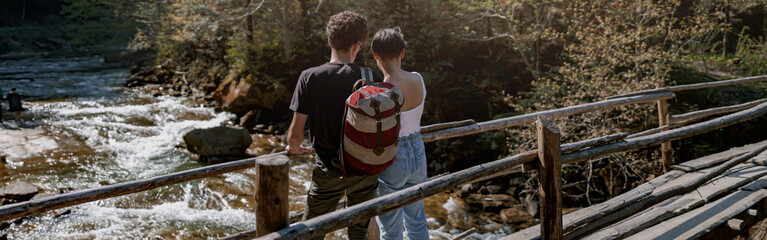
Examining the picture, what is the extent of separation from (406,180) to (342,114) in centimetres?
55

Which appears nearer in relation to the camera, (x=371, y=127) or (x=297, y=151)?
(x=371, y=127)

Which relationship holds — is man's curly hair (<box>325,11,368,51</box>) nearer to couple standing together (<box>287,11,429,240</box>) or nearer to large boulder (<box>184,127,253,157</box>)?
couple standing together (<box>287,11,429,240</box>)

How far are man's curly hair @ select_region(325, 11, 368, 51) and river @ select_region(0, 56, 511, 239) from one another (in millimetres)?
5248

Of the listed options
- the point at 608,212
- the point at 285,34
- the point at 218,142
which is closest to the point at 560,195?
the point at 608,212

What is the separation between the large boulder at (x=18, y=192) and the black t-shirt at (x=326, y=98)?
8.01m

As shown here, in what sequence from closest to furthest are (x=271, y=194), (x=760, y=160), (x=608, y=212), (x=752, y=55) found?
(x=271, y=194) < (x=608, y=212) < (x=760, y=160) < (x=752, y=55)

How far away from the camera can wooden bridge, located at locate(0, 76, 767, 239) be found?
6.81 ft

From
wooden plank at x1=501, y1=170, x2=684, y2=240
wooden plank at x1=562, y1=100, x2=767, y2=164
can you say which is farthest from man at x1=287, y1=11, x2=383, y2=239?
wooden plank at x1=562, y1=100, x2=767, y2=164

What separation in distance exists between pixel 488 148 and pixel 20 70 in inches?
929

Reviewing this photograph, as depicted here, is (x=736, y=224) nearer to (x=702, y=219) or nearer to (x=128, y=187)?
(x=702, y=219)

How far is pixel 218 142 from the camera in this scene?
11.4 m

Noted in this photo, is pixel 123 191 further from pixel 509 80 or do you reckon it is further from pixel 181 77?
pixel 181 77

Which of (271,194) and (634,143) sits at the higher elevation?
(271,194)

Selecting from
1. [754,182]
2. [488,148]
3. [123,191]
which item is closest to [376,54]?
[123,191]
